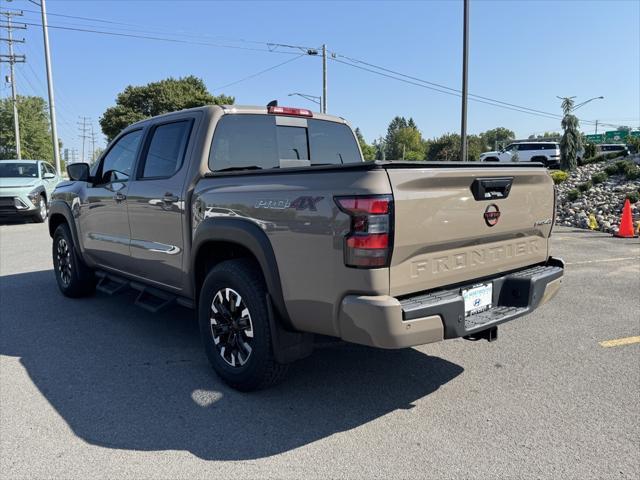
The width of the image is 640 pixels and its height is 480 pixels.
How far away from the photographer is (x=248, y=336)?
11.2 ft

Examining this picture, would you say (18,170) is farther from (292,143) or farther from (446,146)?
(446,146)

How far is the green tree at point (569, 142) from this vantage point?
26453 mm

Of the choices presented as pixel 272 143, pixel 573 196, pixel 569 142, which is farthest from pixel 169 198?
pixel 569 142

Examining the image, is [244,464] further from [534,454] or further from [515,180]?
Result: [515,180]

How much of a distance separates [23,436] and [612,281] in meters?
6.95

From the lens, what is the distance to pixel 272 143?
14.4 ft

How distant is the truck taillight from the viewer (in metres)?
2.66

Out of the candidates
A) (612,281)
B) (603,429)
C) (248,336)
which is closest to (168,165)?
(248,336)

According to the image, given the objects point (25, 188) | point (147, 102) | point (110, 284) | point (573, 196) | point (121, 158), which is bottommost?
point (110, 284)

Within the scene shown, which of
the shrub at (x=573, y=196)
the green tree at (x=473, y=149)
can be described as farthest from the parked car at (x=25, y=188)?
the green tree at (x=473, y=149)

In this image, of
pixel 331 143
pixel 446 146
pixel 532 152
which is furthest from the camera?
pixel 446 146

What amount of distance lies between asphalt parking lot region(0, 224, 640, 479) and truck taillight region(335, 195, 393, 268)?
36.5 inches

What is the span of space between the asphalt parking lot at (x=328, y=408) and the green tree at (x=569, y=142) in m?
23.8

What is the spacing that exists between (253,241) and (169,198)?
3.89 feet
